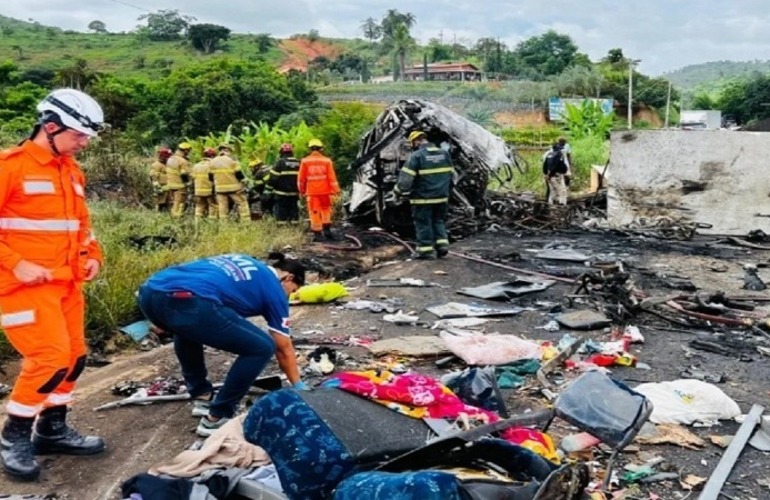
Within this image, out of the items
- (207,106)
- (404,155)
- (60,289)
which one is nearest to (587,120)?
(207,106)

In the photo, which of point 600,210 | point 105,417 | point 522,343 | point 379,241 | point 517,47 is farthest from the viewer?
point 517,47

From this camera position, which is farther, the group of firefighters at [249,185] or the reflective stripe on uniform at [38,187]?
the group of firefighters at [249,185]

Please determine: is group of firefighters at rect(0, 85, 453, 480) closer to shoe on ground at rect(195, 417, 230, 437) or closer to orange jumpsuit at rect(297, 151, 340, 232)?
shoe on ground at rect(195, 417, 230, 437)

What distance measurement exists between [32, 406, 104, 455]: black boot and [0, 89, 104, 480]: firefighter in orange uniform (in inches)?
6.3

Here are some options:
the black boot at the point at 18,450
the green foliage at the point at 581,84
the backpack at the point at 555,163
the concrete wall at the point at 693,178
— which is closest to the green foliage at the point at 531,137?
the green foliage at the point at 581,84

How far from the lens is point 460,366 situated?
17.6 ft

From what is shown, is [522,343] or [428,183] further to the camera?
[428,183]

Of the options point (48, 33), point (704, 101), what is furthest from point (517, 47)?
point (48, 33)

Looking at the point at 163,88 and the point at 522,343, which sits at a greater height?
the point at 163,88

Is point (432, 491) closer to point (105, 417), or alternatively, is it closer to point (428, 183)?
point (105, 417)

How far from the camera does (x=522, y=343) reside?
18.3 feet

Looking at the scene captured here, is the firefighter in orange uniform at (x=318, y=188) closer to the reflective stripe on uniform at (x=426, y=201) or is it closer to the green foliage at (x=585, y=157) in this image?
the reflective stripe on uniform at (x=426, y=201)

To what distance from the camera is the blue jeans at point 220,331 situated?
149 inches

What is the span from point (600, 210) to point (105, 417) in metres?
11.8
